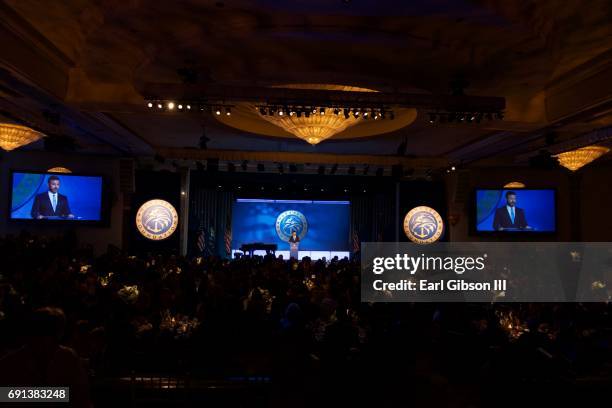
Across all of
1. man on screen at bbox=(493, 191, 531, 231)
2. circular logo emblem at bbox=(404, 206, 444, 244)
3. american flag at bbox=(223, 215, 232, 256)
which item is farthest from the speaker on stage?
man on screen at bbox=(493, 191, 531, 231)

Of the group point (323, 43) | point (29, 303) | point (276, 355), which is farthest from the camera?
point (276, 355)

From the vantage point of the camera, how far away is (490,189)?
632 inches

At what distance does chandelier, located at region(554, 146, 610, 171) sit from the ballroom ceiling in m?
0.61

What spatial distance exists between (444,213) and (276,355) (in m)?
11.7

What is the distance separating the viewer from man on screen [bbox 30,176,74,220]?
593 inches

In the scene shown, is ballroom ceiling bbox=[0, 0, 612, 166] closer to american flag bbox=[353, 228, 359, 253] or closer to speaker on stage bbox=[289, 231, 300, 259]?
american flag bbox=[353, 228, 359, 253]

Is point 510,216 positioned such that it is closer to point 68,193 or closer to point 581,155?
point 581,155

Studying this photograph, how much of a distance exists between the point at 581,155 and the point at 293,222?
14.4m

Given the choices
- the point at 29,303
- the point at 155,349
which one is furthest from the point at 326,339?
the point at 29,303

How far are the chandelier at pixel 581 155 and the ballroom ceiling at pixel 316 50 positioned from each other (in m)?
0.61

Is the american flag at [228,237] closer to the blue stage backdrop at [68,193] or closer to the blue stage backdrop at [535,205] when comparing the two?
the blue stage backdrop at [68,193]

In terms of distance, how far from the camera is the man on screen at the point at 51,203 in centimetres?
1506

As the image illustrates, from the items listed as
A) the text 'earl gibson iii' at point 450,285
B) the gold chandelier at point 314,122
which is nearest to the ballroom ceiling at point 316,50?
the gold chandelier at point 314,122

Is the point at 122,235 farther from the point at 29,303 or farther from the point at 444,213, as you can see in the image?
the point at 444,213
